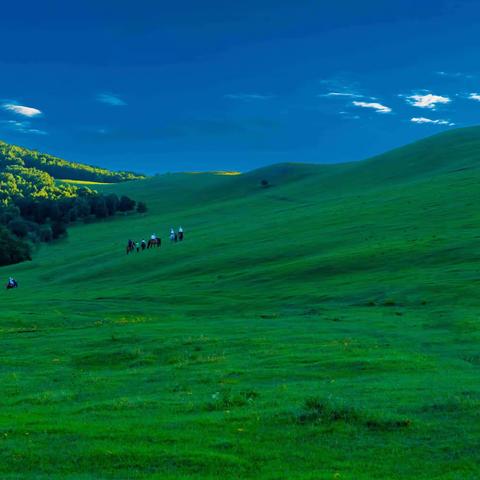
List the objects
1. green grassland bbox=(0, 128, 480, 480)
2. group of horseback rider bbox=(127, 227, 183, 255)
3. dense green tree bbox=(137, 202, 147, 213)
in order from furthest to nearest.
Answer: dense green tree bbox=(137, 202, 147, 213), group of horseback rider bbox=(127, 227, 183, 255), green grassland bbox=(0, 128, 480, 480)

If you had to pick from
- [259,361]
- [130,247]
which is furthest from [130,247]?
[259,361]

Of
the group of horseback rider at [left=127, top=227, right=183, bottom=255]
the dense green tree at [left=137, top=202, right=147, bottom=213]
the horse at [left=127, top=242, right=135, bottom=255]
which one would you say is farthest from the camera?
the dense green tree at [left=137, top=202, right=147, bottom=213]

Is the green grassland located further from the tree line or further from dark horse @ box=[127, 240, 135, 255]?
the tree line

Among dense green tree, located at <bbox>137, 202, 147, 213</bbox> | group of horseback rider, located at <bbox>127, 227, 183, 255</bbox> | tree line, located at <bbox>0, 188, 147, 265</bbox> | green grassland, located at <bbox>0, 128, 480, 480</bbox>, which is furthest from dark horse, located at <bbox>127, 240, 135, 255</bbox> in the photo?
dense green tree, located at <bbox>137, 202, 147, 213</bbox>

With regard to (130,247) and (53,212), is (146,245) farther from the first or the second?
(53,212)

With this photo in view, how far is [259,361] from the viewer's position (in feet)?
92.3

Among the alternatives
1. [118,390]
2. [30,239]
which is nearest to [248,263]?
[118,390]

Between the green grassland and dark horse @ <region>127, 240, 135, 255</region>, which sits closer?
the green grassland

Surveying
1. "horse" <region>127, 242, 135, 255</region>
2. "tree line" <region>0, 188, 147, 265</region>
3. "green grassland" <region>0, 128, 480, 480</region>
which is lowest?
"green grassland" <region>0, 128, 480, 480</region>

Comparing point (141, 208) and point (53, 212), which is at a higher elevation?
point (141, 208)

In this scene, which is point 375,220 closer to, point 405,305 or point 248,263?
point 248,263

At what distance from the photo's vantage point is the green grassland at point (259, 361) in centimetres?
1559

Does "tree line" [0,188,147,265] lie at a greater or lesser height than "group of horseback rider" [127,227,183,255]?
greater

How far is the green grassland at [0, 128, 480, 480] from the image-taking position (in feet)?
51.2
